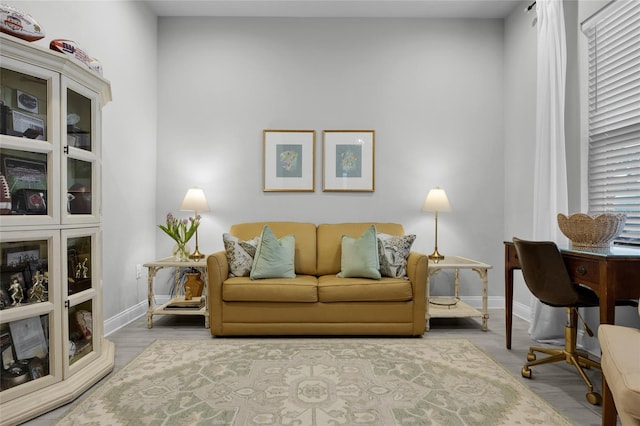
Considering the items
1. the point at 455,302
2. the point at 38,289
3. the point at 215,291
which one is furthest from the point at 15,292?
the point at 455,302

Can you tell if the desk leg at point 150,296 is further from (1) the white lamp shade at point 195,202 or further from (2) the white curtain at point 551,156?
(2) the white curtain at point 551,156

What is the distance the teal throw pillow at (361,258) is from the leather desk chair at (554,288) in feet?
3.67

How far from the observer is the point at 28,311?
180cm

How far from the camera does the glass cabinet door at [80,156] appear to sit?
201cm

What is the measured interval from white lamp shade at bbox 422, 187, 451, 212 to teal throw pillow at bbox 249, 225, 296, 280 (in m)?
1.46

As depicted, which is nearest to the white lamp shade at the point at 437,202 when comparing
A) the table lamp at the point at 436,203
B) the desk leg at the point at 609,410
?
the table lamp at the point at 436,203

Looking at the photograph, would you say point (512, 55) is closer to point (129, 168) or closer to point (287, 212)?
point (287, 212)

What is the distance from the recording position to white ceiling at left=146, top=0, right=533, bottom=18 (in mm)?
3650

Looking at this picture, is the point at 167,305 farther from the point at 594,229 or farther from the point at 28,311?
the point at 594,229

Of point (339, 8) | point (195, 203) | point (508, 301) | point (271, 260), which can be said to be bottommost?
point (508, 301)

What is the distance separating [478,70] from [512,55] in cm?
34

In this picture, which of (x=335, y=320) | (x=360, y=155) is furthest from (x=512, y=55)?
(x=335, y=320)

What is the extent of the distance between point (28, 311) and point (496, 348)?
297cm

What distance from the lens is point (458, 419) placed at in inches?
69.7
